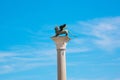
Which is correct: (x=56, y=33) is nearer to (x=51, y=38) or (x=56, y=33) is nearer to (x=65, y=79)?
(x=51, y=38)

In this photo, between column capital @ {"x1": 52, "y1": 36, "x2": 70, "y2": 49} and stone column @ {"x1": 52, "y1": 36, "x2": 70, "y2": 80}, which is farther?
column capital @ {"x1": 52, "y1": 36, "x2": 70, "y2": 49}

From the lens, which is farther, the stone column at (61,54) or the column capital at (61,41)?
the column capital at (61,41)

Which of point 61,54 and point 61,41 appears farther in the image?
point 61,41

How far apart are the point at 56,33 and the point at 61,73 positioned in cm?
459

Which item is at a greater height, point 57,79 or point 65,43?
point 65,43

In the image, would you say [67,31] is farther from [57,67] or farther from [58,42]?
[57,67]

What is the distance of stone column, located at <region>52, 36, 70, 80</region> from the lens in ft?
121

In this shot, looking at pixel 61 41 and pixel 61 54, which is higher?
pixel 61 41

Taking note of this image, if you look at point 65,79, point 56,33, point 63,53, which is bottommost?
point 65,79

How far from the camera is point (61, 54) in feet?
122

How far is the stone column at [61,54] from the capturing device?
37.0 m

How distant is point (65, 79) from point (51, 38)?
15.7 ft

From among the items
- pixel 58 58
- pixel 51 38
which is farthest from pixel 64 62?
pixel 51 38

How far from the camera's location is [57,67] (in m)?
37.2
